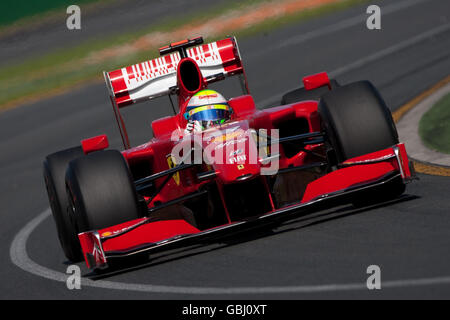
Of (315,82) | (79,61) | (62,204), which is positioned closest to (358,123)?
(315,82)

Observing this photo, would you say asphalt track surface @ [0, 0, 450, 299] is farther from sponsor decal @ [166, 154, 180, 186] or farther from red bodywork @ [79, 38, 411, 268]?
sponsor decal @ [166, 154, 180, 186]

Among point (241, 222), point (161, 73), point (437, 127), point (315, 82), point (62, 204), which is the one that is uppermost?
point (161, 73)

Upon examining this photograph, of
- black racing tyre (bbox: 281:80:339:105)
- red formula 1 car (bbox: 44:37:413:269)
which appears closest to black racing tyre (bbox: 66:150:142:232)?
red formula 1 car (bbox: 44:37:413:269)

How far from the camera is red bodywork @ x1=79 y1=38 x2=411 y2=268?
727cm

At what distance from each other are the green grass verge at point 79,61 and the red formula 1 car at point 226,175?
1243 centimetres

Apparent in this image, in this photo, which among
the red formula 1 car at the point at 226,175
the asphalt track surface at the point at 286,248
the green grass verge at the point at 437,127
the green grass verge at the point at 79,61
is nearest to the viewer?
the asphalt track surface at the point at 286,248

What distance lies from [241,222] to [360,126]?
1369 millimetres

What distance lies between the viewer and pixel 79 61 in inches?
876

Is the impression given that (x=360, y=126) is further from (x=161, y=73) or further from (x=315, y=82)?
(x=161, y=73)

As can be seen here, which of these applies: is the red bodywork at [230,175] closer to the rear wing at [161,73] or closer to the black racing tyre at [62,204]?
the black racing tyre at [62,204]

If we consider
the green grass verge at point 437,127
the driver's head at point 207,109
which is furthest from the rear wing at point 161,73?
the green grass verge at point 437,127

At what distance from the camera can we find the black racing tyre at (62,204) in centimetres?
852
